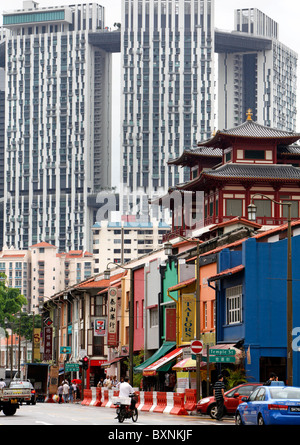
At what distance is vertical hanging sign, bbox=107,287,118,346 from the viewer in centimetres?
8131

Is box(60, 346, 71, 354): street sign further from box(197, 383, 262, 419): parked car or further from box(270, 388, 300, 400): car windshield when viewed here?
box(270, 388, 300, 400): car windshield

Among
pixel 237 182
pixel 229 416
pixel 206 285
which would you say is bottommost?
pixel 229 416

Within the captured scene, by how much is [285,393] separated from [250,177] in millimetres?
64662

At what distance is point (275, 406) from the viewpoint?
29.4m

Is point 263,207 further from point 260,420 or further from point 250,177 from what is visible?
point 260,420

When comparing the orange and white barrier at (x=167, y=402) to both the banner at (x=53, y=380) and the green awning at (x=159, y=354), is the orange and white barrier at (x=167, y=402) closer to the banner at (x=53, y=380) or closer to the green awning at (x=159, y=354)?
the green awning at (x=159, y=354)

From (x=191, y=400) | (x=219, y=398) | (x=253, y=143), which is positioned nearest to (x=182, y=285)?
(x=191, y=400)

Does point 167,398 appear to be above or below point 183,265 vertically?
below

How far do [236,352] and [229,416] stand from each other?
24.4 feet

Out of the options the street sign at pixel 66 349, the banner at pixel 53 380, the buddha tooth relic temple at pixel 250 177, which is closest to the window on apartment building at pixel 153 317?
the street sign at pixel 66 349
